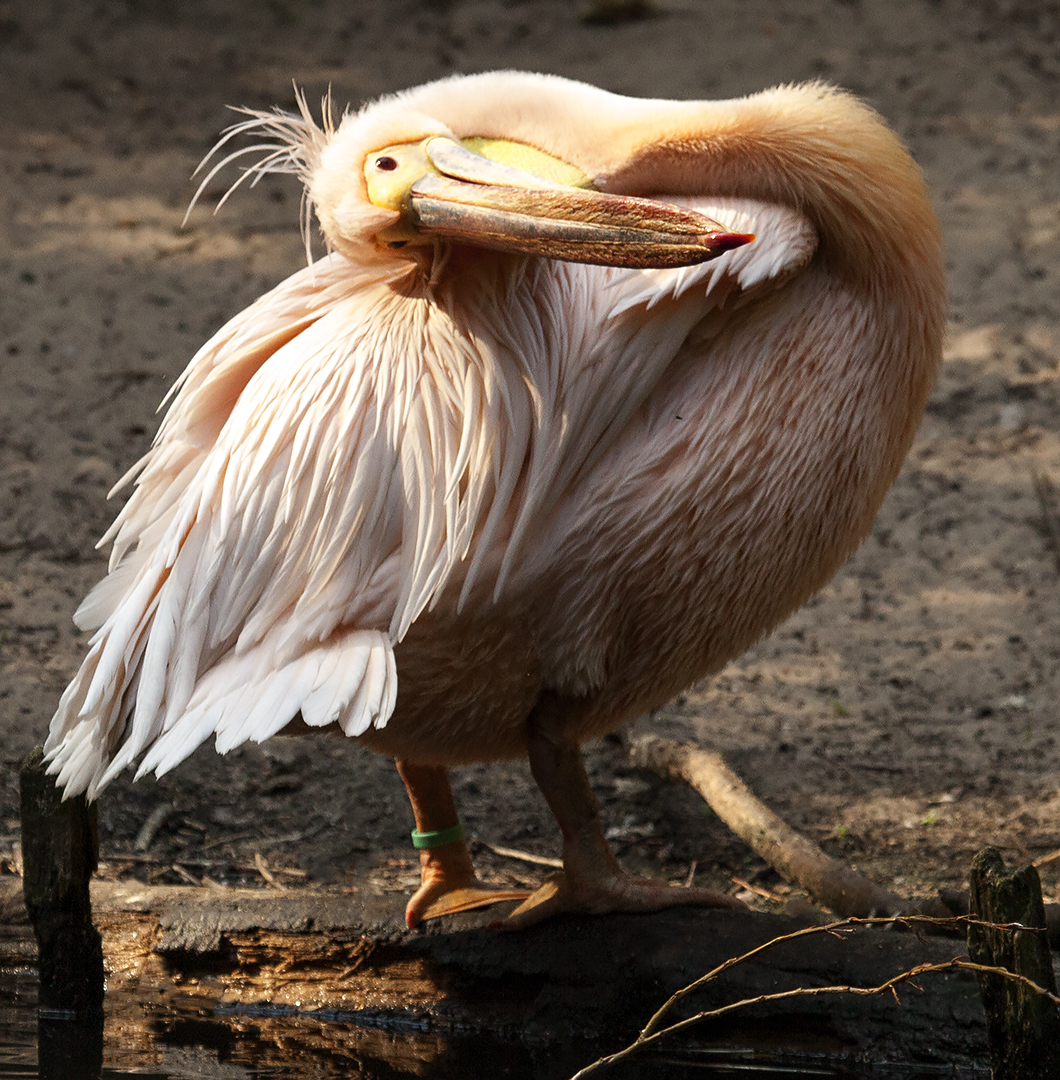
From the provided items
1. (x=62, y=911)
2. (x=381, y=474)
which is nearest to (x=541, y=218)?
(x=381, y=474)

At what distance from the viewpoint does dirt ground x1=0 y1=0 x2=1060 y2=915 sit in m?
3.28

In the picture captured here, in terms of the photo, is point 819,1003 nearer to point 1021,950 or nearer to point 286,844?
point 1021,950

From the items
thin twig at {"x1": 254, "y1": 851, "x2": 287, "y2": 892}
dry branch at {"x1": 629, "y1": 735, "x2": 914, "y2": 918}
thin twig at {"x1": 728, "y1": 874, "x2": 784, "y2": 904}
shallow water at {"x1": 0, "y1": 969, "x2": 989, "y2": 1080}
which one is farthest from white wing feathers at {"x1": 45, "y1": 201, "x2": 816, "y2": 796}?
thin twig at {"x1": 728, "y1": 874, "x2": 784, "y2": 904}

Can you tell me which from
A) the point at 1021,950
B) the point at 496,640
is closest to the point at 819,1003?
the point at 1021,950

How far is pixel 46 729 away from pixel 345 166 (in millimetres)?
1826

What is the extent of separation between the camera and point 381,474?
7.02ft

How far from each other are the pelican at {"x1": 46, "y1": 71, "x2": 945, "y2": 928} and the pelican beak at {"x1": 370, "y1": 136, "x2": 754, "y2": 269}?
18 mm

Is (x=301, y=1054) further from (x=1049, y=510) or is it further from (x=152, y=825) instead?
(x=1049, y=510)

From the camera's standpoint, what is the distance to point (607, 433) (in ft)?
7.21

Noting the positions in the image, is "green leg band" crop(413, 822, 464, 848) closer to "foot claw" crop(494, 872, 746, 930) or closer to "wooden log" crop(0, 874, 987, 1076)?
"wooden log" crop(0, 874, 987, 1076)

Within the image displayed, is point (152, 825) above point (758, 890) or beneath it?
above

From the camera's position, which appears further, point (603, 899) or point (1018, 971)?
point (603, 899)

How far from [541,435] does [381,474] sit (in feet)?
0.80

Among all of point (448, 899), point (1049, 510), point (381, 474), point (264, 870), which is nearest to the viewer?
point (381, 474)
